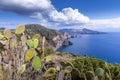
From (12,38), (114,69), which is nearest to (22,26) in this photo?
(12,38)

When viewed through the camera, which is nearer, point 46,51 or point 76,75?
point 46,51

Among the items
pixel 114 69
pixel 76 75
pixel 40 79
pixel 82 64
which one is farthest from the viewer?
pixel 114 69

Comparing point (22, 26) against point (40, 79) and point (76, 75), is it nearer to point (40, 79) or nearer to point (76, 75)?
point (40, 79)

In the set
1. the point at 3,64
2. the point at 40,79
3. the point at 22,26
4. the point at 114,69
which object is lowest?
the point at 114,69

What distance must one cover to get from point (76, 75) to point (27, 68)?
1327mm

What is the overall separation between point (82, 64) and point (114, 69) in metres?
0.70

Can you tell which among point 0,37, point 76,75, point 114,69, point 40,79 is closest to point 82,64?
point 76,75

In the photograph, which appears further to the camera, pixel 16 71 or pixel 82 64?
pixel 82 64

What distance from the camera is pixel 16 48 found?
Result: 2.46 metres

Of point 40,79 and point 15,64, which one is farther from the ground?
point 15,64

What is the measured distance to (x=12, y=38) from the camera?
7.97 feet

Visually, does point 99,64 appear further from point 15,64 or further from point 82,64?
point 15,64

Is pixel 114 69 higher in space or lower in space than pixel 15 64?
lower

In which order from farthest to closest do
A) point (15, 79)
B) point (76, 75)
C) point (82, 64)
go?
1. point (82, 64)
2. point (76, 75)
3. point (15, 79)
